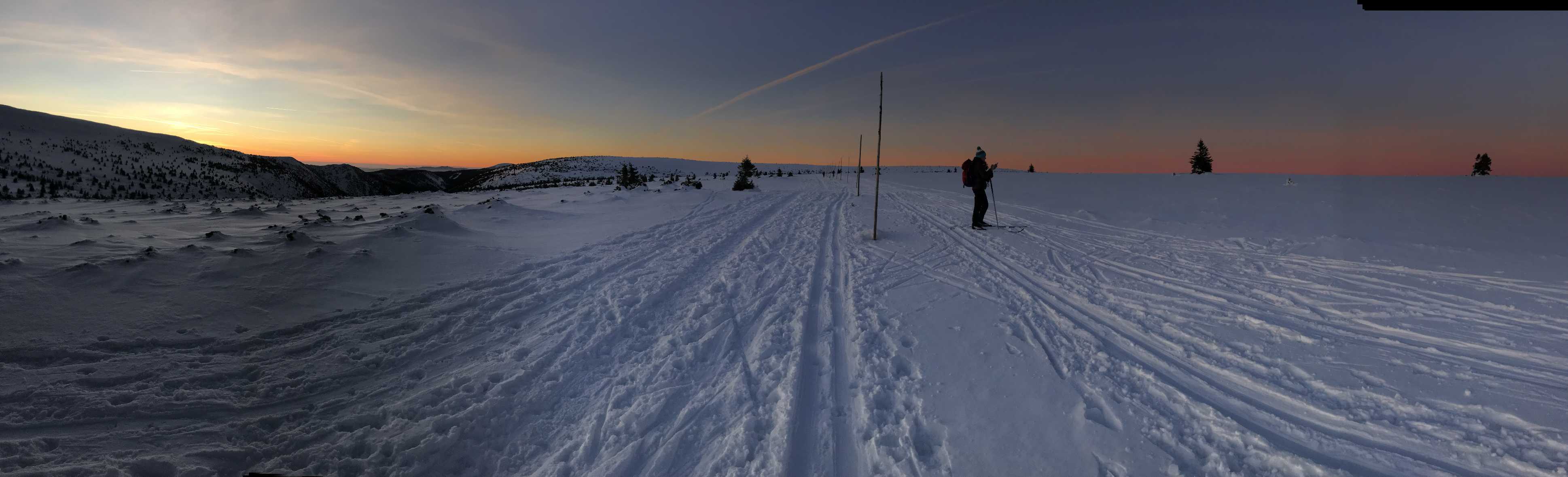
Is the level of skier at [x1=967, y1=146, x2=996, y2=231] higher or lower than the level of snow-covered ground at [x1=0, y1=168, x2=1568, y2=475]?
higher

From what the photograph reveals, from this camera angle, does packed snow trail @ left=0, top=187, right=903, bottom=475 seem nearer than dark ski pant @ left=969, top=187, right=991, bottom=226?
Yes

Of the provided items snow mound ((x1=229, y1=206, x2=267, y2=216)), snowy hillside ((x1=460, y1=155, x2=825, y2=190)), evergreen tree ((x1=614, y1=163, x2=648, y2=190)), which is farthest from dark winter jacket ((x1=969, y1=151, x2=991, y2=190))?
snowy hillside ((x1=460, y1=155, x2=825, y2=190))

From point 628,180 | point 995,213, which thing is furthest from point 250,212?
point 628,180

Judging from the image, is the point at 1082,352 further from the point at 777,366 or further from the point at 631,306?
the point at 631,306

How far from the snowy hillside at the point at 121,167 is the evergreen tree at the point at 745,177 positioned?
18.8 metres

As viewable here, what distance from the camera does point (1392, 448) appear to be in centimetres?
286

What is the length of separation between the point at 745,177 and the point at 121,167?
80.4ft

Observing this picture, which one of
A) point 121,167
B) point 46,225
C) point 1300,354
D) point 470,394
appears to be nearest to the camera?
point 470,394

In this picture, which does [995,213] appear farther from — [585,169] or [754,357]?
[585,169]

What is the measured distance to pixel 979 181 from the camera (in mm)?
11539

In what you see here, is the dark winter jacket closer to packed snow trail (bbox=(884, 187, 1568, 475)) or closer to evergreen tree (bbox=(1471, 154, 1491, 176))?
packed snow trail (bbox=(884, 187, 1568, 475))

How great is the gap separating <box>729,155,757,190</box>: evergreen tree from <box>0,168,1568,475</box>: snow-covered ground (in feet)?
57.1

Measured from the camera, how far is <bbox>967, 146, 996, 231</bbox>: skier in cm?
1151

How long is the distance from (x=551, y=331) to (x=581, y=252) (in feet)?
12.6
